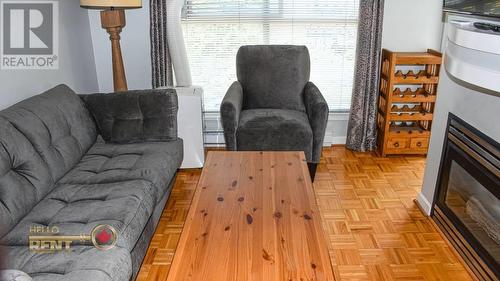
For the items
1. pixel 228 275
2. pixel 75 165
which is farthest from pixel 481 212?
pixel 75 165

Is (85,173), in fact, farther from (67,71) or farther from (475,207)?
(475,207)

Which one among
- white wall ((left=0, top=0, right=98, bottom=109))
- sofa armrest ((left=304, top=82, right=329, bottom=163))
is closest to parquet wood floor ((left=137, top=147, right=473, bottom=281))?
sofa armrest ((left=304, top=82, right=329, bottom=163))

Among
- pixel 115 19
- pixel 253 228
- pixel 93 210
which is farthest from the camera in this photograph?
pixel 115 19

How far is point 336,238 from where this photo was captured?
238 cm

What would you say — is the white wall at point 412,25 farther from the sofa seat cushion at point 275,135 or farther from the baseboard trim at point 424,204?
the baseboard trim at point 424,204

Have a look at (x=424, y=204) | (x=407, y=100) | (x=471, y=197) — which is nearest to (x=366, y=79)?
(x=407, y=100)

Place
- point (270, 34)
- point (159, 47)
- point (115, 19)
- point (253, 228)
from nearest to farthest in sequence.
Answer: point (253, 228), point (115, 19), point (159, 47), point (270, 34)

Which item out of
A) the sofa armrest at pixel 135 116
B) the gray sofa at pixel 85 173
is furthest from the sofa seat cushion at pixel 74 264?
the sofa armrest at pixel 135 116

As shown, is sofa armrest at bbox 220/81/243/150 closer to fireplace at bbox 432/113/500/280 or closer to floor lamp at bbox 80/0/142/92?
floor lamp at bbox 80/0/142/92

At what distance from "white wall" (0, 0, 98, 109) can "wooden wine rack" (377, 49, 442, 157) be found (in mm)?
2458

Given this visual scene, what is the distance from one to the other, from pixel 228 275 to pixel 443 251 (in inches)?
55.4

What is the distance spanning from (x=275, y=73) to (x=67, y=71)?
1.58m

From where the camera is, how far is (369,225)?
2.51 meters

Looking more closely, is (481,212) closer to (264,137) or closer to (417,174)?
(417,174)
